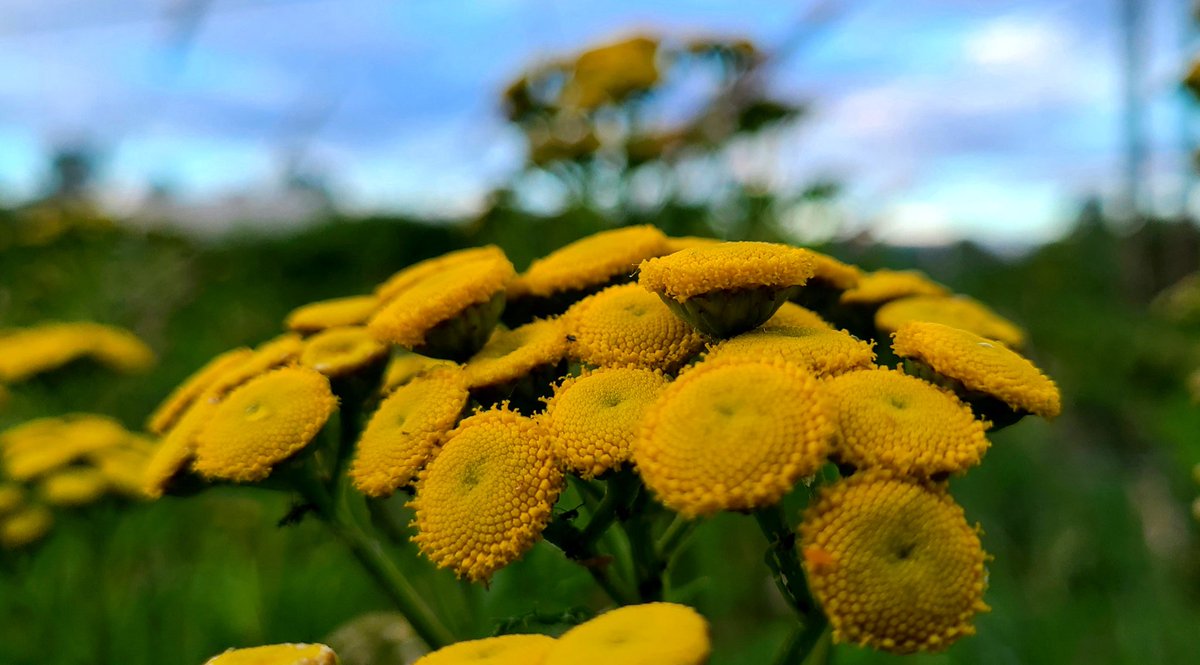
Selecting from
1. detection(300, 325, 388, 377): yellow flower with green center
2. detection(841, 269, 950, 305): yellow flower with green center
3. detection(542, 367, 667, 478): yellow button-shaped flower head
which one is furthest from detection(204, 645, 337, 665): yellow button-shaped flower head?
detection(841, 269, 950, 305): yellow flower with green center

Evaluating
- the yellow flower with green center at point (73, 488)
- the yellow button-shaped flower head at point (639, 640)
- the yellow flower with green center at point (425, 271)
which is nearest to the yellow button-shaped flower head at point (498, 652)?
the yellow button-shaped flower head at point (639, 640)

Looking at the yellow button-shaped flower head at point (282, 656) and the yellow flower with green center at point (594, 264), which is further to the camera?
the yellow flower with green center at point (594, 264)

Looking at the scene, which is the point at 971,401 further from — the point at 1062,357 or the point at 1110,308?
the point at 1110,308

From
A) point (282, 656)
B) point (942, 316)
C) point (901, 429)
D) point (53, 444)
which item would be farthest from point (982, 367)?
point (53, 444)

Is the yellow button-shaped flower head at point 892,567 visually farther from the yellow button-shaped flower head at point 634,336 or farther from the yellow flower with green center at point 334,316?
the yellow flower with green center at point 334,316

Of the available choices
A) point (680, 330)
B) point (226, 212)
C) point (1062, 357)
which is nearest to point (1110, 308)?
point (1062, 357)

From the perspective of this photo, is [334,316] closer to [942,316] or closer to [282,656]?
[282,656]

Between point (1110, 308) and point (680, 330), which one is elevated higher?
point (680, 330)
